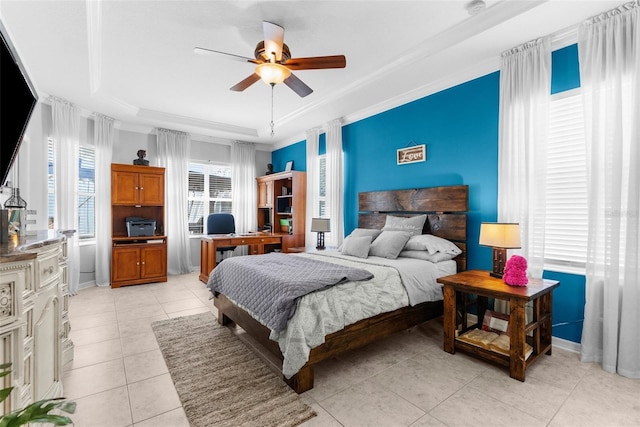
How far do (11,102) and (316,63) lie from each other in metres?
2.09

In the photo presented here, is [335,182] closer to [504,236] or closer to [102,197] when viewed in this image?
[504,236]

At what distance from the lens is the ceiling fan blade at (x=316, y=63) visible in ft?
8.33

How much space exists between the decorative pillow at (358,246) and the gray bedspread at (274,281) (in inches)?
28.4

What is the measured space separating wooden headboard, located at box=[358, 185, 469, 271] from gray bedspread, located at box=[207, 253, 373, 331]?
1437mm

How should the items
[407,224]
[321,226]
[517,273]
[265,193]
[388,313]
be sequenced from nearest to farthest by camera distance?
[517,273] → [388,313] → [407,224] → [321,226] → [265,193]

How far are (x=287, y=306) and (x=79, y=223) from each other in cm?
462

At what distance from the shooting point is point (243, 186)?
22.3 feet

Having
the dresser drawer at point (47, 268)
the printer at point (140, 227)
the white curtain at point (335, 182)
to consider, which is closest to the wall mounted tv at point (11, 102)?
the dresser drawer at point (47, 268)

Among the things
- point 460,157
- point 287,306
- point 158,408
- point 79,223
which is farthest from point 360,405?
point 79,223

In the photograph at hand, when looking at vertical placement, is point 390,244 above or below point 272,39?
below

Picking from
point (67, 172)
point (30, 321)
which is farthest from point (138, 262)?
point (30, 321)

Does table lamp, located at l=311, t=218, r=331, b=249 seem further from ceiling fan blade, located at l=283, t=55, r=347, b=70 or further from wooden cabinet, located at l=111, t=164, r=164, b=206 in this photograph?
wooden cabinet, located at l=111, t=164, r=164, b=206

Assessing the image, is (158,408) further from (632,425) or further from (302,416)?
(632,425)

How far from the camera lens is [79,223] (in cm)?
494
